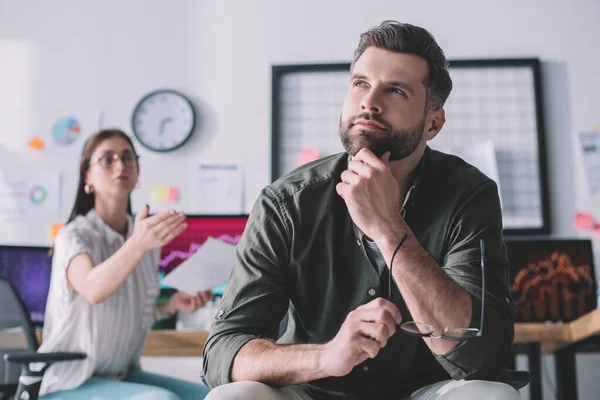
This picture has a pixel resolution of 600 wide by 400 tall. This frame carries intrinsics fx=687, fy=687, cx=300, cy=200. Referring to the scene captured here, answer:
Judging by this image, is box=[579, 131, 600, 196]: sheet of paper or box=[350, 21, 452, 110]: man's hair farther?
box=[579, 131, 600, 196]: sheet of paper

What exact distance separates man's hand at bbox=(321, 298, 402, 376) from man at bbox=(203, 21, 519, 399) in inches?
0.4

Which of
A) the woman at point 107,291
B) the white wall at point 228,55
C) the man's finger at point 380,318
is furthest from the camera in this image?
the white wall at point 228,55

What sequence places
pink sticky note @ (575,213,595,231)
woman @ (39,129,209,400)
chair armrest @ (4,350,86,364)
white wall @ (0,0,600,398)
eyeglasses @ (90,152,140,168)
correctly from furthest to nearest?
1. white wall @ (0,0,600,398)
2. pink sticky note @ (575,213,595,231)
3. eyeglasses @ (90,152,140,168)
4. woman @ (39,129,209,400)
5. chair armrest @ (4,350,86,364)

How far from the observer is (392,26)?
134 centimetres

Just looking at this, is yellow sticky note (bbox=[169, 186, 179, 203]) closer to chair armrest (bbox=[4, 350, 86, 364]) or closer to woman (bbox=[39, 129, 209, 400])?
woman (bbox=[39, 129, 209, 400])

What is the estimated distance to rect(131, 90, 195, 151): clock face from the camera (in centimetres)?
291

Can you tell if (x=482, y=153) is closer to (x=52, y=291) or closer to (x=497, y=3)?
(x=497, y=3)

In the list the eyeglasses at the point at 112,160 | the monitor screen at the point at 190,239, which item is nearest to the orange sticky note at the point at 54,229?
the monitor screen at the point at 190,239

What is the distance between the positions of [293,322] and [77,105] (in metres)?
2.04

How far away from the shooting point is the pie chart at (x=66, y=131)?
2961 millimetres

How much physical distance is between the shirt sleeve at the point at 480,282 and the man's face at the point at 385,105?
170 millimetres

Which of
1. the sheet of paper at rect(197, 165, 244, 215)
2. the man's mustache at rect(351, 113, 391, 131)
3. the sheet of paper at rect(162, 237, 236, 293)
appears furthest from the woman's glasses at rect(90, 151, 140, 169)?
the man's mustache at rect(351, 113, 391, 131)

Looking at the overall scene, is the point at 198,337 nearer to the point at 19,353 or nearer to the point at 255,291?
the point at 19,353

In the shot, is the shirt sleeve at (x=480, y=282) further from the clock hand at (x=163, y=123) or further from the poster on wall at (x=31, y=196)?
the poster on wall at (x=31, y=196)
